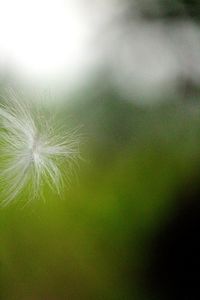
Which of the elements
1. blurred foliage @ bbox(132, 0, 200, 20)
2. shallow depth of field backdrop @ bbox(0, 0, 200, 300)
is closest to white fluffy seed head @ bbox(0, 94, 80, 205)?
shallow depth of field backdrop @ bbox(0, 0, 200, 300)

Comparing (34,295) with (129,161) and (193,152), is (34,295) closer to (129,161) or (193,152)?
(129,161)

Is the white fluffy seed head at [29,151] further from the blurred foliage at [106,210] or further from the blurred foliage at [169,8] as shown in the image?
the blurred foliage at [169,8]

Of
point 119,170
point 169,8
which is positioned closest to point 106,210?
point 119,170

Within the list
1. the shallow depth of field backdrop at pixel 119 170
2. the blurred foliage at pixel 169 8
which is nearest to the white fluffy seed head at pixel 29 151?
the shallow depth of field backdrop at pixel 119 170

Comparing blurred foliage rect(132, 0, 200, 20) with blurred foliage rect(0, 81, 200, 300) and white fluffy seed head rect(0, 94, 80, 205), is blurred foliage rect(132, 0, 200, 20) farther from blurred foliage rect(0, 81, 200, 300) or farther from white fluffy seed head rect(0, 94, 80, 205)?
white fluffy seed head rect(0, 94, 80, 205)

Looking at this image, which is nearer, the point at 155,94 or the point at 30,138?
the point at 30,138

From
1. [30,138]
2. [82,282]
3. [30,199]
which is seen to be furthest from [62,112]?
[82,282]
